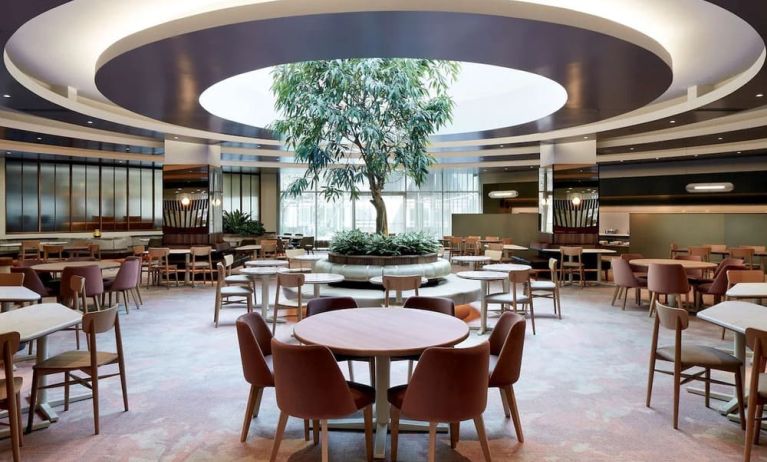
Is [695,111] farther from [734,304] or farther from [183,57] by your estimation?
[183,57]

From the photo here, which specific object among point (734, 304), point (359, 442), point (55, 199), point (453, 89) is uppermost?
point (453, 89)

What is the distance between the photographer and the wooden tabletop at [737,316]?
136 inches

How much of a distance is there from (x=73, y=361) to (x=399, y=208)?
17.6m

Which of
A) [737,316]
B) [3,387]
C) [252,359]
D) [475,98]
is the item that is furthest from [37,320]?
[475,98]

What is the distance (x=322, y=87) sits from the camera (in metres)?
Answer: 8.23

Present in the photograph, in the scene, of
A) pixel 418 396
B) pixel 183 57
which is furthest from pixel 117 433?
pixel 183 57

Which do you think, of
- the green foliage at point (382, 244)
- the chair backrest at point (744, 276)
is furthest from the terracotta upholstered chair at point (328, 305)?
the chair backrest at point (744, 276)

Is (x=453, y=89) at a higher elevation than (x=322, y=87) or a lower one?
higher

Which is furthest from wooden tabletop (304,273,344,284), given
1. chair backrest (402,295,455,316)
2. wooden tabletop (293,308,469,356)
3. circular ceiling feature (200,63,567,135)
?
circular ceiling feature (200,63,567,135)

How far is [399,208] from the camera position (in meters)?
21.0

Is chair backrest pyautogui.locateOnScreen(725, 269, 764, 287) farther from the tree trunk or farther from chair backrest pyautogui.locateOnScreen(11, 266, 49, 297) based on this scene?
chair backrest pyautogui.locateOnScreen(11, 266, 49, 297)

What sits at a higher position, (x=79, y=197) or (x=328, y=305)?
(x=79, y=197)

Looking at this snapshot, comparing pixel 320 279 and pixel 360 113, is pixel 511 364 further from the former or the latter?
pixel 360 113

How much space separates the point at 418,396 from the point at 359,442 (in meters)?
0.95
